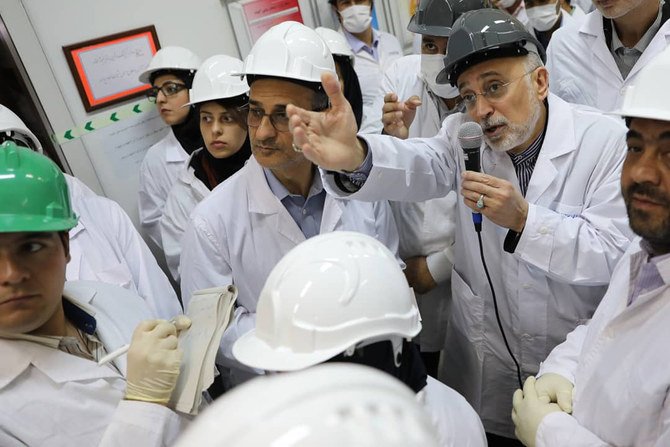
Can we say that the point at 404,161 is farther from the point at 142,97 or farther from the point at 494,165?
the point at 142,97

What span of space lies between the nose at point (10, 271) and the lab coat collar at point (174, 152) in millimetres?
1833

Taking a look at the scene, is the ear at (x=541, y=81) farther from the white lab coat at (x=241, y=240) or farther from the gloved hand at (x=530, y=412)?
the gloved hand at (x=530, y=412)

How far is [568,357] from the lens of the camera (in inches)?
53.2

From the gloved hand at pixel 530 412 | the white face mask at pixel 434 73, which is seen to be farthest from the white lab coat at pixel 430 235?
the gloved hand at pixel 530 412

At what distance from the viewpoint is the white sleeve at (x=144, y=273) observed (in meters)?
1.94

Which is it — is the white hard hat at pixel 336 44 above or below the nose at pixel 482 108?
above

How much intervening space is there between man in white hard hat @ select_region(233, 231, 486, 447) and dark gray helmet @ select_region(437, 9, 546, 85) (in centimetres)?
86

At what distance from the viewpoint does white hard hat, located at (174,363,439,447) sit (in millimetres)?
449

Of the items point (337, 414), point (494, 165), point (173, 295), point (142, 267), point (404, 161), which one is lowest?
point (173, 295)

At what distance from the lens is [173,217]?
2529 mm

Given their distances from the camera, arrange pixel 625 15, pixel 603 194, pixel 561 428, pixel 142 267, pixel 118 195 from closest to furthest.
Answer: pixel 561 428 → pixel 603 194 → pixel 142 267 → pixel 625 15 → pixel 118 195

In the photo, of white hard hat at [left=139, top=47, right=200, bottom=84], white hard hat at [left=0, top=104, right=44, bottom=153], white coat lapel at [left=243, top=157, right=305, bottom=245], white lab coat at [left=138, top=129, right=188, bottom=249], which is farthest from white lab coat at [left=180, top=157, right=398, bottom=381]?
white hard hat at [left=139, top=47, right=200, bottom=84]

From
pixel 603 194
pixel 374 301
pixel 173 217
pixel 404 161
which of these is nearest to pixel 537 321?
pixel 603 194

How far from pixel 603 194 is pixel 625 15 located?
1.30 m
